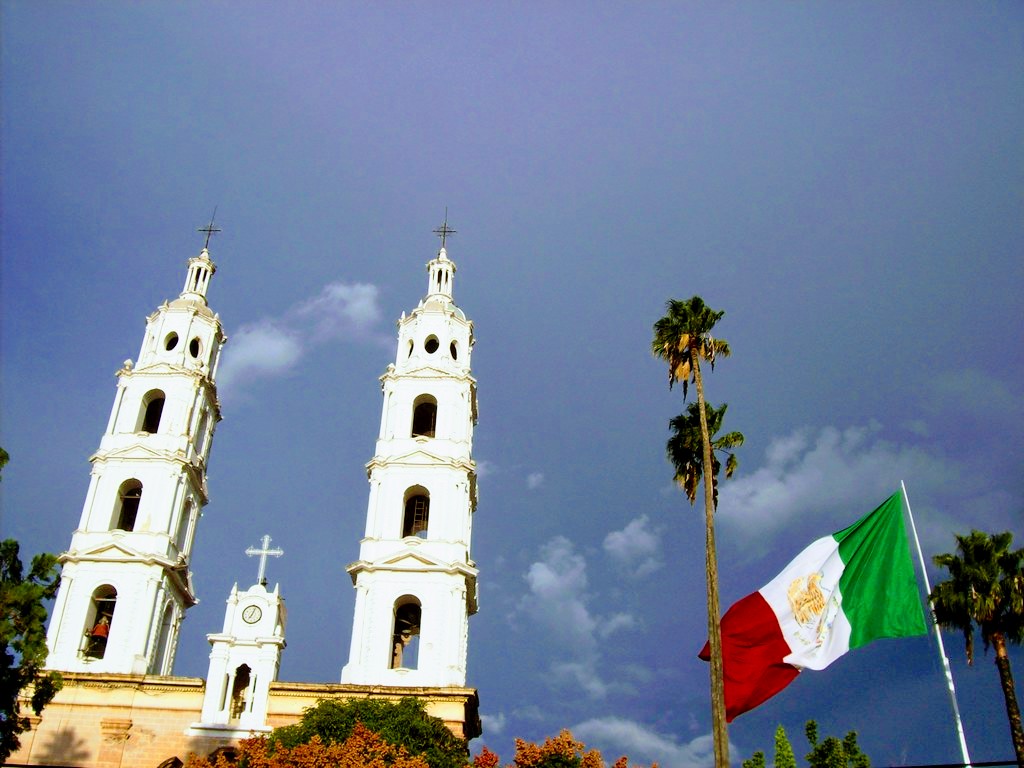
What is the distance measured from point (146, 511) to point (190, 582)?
437 cm

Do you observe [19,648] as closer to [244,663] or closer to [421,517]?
[244,663]

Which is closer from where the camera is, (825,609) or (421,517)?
(825,609)

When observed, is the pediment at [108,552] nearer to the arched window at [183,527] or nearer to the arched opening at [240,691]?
the arched window at [183,527]

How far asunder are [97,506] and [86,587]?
3.85 m

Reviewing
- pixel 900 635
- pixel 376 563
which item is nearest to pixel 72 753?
pixel 376 563

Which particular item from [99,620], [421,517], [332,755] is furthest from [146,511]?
[332,755]

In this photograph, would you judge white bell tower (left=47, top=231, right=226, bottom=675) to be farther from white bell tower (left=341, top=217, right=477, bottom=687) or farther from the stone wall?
white bell tower (left=341, top=217, right=477, bottom=687)

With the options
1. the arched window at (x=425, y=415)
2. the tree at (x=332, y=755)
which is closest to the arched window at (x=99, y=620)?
the tree at (x=332, y=755)

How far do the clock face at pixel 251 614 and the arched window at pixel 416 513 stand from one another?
742 centimetres

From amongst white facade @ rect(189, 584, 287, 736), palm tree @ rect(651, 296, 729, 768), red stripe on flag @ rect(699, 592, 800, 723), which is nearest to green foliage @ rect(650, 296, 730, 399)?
palm tree @ rect(651, 296, 729, 768)

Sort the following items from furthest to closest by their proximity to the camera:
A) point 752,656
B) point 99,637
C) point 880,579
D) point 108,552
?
point 108,552 → point 99,637 → point 752,656 → point 880,579

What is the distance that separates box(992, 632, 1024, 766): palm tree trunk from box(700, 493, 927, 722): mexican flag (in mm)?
8038

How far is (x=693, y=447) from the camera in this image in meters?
34.6

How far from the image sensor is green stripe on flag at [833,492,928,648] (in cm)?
2403
